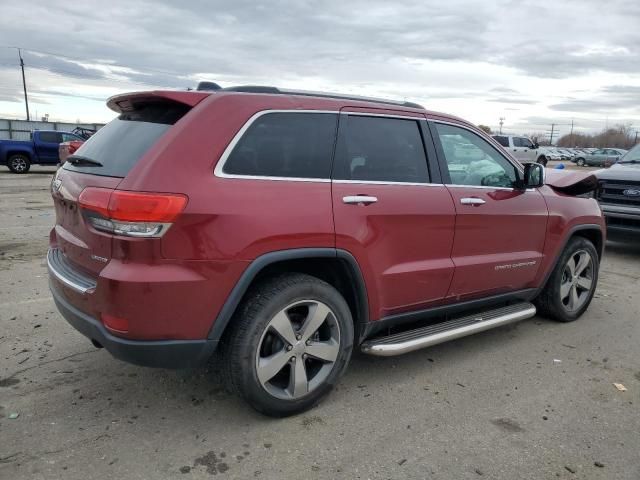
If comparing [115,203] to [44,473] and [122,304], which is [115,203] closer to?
[122,304]

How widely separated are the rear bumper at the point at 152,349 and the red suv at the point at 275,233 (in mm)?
10

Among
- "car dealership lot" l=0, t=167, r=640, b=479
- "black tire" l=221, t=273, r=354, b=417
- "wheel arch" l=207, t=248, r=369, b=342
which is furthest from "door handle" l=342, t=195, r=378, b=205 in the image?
"car dealership lot" l=0, t=167, r=640, b=479

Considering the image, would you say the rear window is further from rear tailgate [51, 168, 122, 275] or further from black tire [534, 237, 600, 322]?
black tire [534, 237, 600, 322]

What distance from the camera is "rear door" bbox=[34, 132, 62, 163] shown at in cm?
A: 1967

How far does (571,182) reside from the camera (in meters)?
4.86

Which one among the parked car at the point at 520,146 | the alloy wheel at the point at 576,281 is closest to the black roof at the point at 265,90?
the alloy wheel at the point at 576,281

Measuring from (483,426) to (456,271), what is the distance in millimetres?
1120

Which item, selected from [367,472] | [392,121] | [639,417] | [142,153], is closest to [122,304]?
[142,153]

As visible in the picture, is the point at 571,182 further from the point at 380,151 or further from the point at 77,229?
the point at 77,229

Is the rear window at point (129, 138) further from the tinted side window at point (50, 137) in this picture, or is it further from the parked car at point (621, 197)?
the tinted side window at point (50, 137)

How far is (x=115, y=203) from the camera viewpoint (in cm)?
262

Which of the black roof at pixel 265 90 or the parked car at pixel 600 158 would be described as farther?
the parked car at pixel 600 158

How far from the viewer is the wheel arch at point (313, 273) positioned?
282 cm

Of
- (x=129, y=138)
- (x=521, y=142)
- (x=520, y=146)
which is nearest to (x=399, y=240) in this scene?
(x=129, y=138)
